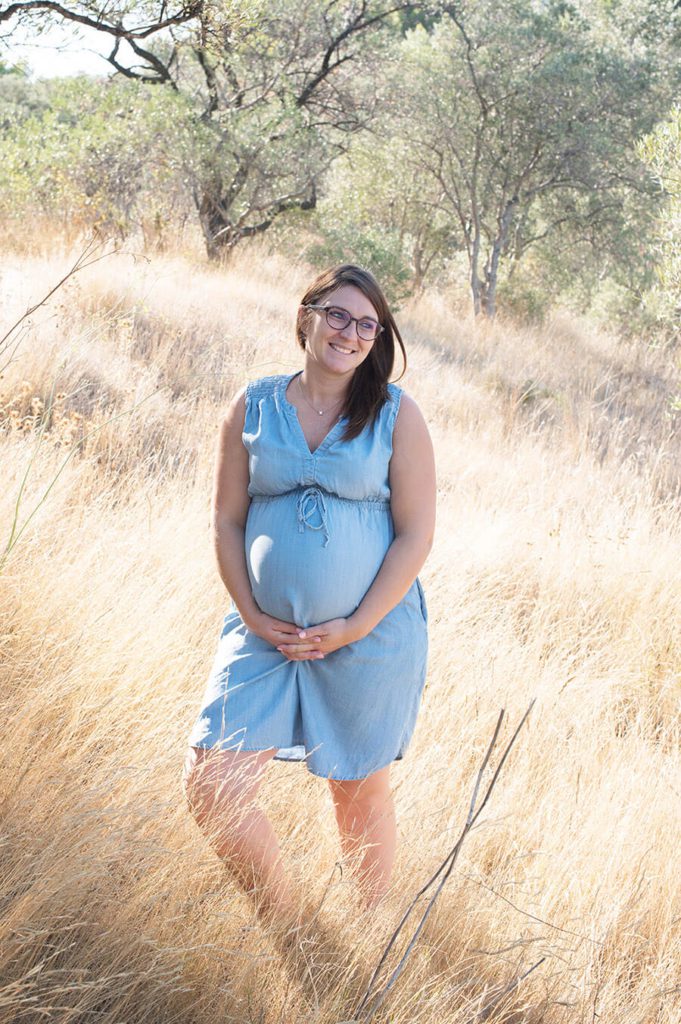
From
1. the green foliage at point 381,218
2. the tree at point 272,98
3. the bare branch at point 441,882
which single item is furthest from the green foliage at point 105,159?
the bare branch at point 441,882

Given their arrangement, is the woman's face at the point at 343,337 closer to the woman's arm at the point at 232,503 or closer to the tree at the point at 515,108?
A: the woman's arm at the point at 232,503

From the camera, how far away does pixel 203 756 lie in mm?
2205

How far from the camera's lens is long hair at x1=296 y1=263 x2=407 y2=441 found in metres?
2.37

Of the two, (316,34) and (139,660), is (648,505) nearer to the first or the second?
(139,660)

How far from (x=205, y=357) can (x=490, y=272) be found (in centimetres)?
979

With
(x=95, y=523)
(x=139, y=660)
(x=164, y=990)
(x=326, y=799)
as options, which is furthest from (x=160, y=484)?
(x=164, y=990)

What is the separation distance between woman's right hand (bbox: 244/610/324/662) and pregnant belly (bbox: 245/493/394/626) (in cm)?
2

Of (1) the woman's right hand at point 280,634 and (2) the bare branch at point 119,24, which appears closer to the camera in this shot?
(1) the woman's right hand at point 280,634

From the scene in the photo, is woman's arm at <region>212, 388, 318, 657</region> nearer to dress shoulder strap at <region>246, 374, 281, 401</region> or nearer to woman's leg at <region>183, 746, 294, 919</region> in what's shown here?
dress shoulder strap at <region>246, 374, 281, 401</region>

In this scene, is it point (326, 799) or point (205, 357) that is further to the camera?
point (205, 357)

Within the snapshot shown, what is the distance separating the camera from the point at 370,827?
7.80 feet

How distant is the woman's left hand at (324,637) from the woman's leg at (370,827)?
0.37 metres

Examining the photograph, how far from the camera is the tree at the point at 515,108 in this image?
605 inches

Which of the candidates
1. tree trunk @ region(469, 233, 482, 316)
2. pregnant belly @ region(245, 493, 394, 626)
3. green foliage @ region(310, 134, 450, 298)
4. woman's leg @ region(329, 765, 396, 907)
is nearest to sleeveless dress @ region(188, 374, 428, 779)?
pregnant belly @ region(245, 493, 394, 626)
